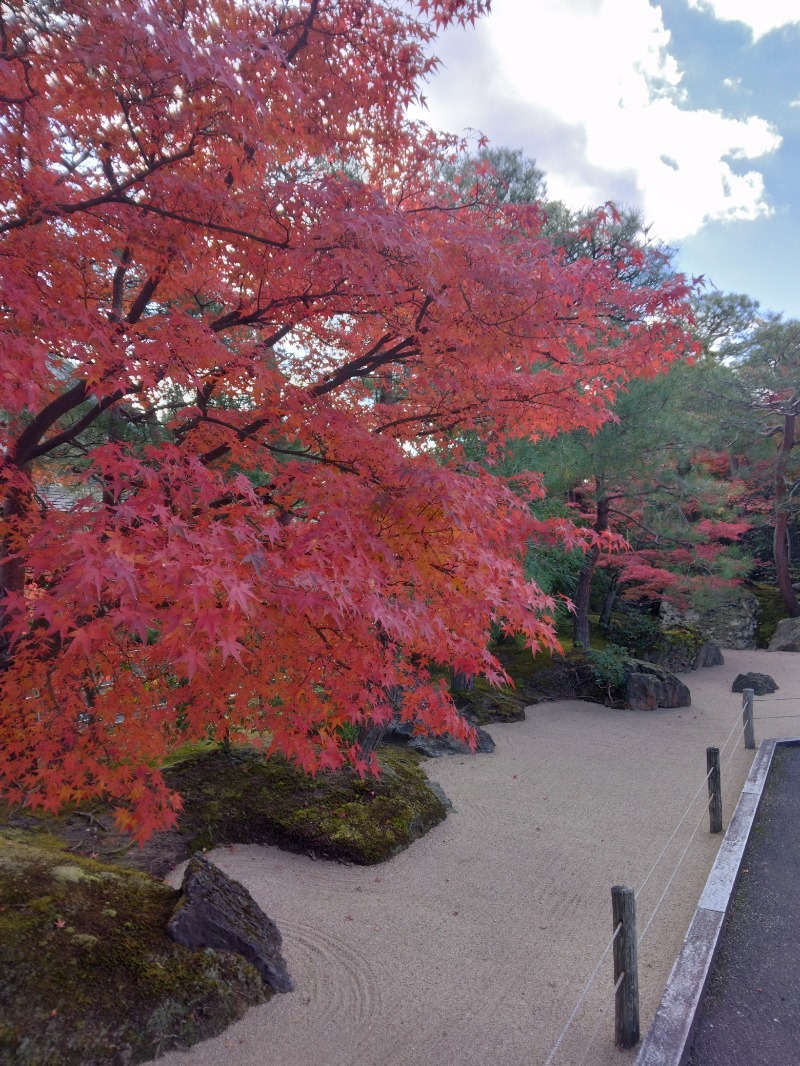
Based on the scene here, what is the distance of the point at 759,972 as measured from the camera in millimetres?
3766

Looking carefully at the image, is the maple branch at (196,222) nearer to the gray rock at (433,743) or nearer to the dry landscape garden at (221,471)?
the dry landscape garden at (221,471)

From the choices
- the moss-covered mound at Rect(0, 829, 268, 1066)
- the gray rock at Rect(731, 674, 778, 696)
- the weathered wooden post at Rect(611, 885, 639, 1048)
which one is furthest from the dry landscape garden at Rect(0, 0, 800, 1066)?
the gray rock at Rect(731, 674, 778, 696)

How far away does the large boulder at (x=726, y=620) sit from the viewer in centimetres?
1681

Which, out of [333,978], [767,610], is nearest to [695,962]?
[333,978]

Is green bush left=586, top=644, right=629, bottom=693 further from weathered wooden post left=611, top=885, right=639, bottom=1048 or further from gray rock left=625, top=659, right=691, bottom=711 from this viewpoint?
weathered wooden post left=611, top=885, right=639, bottom=1048

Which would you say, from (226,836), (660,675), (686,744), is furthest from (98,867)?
(660,675)

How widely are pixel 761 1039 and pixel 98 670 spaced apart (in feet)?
13.0

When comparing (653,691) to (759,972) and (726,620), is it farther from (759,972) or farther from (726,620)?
(726,620)

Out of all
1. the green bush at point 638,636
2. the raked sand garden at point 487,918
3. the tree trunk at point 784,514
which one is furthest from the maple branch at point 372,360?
the tree trunk at point 784,514

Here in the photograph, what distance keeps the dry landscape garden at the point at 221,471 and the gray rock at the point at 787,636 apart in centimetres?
1375

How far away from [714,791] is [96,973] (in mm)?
5040

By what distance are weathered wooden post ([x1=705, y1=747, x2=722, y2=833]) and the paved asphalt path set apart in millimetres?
299

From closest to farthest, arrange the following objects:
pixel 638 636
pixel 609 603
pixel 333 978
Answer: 1. pixel 333 978
2. pixel 638 636
3. pixel 609 603

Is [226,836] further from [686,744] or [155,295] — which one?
[686,744]
